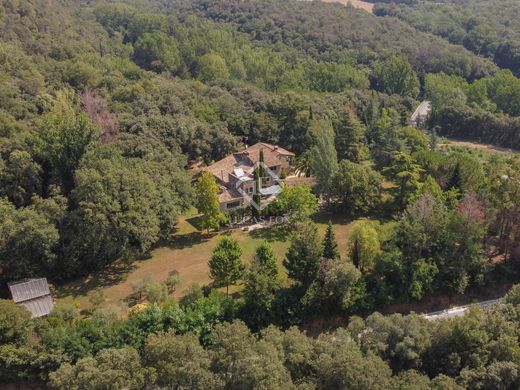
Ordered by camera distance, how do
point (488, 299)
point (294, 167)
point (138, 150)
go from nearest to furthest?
point (488, 299)
point (138, 150)
point (294, 167)

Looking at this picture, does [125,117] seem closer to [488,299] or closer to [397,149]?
[397,149]

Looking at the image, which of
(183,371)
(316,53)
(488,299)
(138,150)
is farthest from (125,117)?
(316,53)

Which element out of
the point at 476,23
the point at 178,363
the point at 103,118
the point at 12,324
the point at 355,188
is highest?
the point at 476,23

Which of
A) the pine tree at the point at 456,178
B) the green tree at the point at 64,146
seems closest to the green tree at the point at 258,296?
the green tree at the point at 64,146

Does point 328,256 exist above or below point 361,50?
below

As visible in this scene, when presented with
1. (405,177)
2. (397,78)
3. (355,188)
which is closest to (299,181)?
(355,188)

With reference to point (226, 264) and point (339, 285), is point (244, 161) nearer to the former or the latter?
point (226, 264)

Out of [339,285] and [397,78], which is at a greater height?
[397,78]
